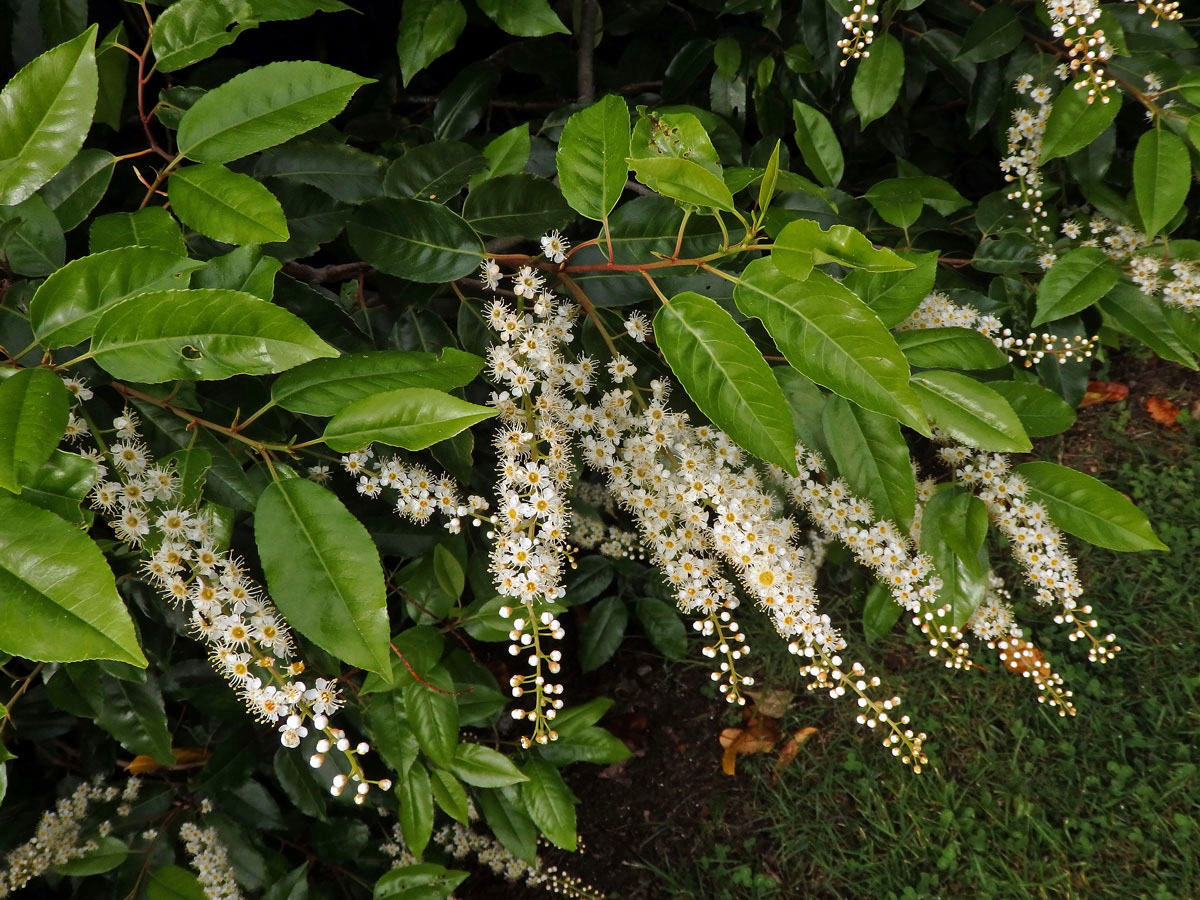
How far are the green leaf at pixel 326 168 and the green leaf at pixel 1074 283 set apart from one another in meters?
1.31

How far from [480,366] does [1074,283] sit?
131cm

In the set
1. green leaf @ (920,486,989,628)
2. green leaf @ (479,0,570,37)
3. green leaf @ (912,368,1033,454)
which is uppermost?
green leaf @ (479,0,570,37)

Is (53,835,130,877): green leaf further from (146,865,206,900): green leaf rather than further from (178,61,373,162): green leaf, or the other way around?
(178,61,373,162): green leaf

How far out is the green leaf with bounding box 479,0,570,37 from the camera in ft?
4.46

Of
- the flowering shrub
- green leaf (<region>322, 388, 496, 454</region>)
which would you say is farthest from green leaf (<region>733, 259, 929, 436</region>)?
green leaf (<region>322, 388, 496, 454</region>)

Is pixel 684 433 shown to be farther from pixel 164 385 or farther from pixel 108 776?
pixel 108 776

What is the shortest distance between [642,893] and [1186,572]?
1802 mm

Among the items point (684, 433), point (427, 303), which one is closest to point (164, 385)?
point (427, 303)

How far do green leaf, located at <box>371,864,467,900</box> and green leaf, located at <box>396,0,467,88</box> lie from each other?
144cm

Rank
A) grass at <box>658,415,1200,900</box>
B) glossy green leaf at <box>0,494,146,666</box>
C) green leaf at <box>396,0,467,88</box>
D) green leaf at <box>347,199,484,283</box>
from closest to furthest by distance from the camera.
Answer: glossy green leaf at <box>0,494,146,666</box> < green leaf at <box>347,199,484,283</box> < green leaf at <box>396,0,467,88</box> < grass at <box>658,415,1200,900</box>

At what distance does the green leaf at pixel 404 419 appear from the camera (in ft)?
2.95

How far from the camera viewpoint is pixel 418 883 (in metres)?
1.53

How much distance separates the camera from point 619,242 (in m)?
1.23

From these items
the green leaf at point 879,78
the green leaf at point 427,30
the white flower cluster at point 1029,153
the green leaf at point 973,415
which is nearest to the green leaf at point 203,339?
the green leaf at point 427,30
